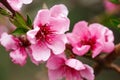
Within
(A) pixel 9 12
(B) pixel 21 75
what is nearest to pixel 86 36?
(A) pixel 9 12

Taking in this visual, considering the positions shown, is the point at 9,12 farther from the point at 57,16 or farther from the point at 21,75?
the point at 21,75

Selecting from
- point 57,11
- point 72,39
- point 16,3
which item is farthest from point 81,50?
point 16,3

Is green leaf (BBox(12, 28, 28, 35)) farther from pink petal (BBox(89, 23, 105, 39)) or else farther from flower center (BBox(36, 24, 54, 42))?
pink petal (BBox(89, 23, 105, 39))

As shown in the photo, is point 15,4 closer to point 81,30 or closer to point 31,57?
point 31,57

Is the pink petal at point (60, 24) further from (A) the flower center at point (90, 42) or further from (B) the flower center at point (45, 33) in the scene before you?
(A) the flower center at point (90, 42)

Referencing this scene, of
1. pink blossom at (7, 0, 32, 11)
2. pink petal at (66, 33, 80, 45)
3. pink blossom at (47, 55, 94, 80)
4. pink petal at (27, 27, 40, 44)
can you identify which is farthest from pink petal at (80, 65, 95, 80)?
pink blossom at (7, 0, 32, 11)

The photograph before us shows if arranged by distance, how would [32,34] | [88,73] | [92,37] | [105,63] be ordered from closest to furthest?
[32,34] < [88,73] < [92,37] < [105,63]

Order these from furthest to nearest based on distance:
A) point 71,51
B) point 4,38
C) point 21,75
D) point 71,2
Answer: point 21,75
point 71,2
point 71,51
point 4,38
